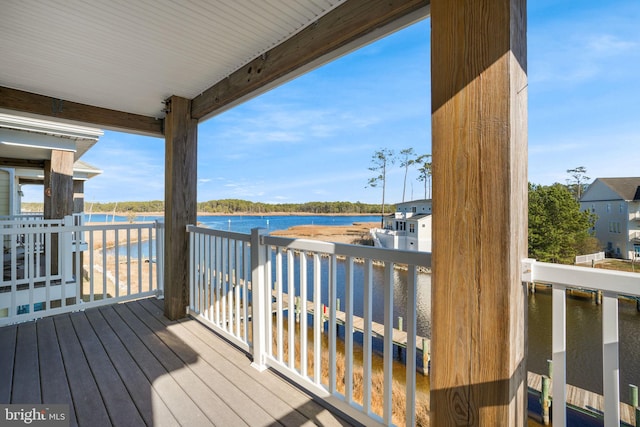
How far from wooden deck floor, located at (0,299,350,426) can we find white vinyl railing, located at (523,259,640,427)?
44.4 inches

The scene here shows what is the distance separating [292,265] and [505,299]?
54.9 inches

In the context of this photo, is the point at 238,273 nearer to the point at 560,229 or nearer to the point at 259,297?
the point at 259,297

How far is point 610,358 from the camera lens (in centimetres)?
96

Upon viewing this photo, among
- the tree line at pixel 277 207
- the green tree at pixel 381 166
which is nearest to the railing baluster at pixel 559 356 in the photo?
the tree line at pixel 277 207

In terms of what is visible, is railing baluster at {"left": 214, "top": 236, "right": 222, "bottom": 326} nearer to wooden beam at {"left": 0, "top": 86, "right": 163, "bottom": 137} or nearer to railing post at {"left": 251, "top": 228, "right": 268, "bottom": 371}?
railing post at {"left": 251, "top": 228, "right": 268, "bottom": 371}

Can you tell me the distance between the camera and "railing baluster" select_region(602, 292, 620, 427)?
0.93 meters

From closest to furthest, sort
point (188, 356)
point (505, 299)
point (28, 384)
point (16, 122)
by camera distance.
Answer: point (505, 299), point (28, 384), point (188, 356), point (16, 122)

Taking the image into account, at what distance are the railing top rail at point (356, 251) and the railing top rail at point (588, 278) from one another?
397mm

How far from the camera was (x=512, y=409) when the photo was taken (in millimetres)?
1005

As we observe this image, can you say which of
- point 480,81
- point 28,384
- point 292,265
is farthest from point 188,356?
point 480,81

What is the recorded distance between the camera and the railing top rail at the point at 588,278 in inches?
34.7

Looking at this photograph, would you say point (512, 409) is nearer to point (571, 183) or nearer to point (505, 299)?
point (505, 299)

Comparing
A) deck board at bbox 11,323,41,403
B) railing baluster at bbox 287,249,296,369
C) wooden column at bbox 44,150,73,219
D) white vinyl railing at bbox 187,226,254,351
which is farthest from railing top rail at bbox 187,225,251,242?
wooden column at bbox 44,150,73,219

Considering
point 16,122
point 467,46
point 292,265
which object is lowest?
point 292,265
